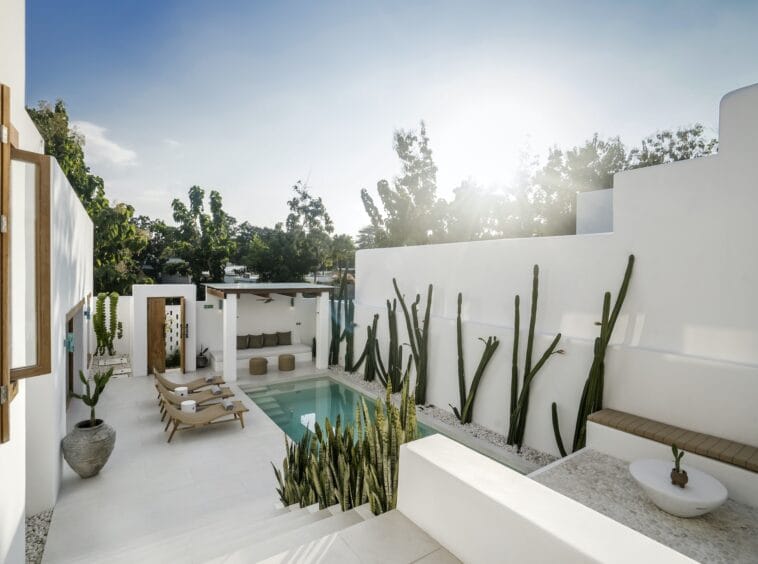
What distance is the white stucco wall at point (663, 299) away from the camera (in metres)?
5.23

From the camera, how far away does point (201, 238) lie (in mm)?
23250

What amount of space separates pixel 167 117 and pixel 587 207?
14.3 metres

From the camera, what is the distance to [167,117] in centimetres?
1398

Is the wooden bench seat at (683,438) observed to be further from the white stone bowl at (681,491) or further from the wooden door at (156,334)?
the wooden door at (156,334)

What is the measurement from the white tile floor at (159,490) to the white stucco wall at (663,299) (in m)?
4.88

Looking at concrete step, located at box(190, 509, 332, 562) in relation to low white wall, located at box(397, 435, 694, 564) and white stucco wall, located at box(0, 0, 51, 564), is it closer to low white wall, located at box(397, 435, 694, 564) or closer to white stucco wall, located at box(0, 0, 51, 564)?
low white wall, located at box(397, 435, 694, 564)

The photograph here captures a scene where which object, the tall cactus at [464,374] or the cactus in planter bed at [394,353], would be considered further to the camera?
the cactus in planter bed at [394,353]

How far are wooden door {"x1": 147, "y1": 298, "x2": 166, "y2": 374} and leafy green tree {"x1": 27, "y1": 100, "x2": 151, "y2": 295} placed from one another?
269 inches

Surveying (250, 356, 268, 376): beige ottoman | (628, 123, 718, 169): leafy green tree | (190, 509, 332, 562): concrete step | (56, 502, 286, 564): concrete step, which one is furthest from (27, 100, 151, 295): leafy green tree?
(628, 123, 718, 169): leafy green tree

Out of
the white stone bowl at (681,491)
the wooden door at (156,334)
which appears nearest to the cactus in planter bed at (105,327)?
the wooden door at (156,334)

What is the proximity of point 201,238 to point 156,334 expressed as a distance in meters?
12.6

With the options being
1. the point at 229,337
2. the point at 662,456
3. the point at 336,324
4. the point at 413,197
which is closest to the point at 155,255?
the point at 413,197

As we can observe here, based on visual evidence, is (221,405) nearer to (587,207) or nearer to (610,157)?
(587,207)

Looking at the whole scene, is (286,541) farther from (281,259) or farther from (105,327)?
(281,259)
